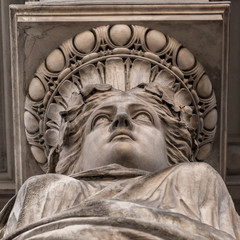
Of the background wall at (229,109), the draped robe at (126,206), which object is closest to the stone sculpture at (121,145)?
the draped robe at (126,206)

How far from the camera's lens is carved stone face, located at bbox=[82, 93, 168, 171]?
8078 mm

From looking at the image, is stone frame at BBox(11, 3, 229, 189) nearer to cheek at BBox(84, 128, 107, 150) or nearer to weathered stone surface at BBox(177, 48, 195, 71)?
weathered stone surface at BBox(177, 48, 195, 71)

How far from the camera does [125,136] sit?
322 inches

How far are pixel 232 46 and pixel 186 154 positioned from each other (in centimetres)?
255

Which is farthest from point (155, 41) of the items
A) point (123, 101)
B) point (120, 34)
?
point (123, 101)

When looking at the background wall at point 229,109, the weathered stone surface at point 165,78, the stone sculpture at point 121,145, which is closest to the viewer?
the stone sculpture at point 121,145

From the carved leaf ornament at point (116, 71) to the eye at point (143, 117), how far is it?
0.76m

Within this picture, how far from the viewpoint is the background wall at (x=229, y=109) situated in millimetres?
11109

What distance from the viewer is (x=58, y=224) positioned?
643 cm

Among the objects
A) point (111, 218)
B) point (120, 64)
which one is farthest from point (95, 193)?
point (120, 64)

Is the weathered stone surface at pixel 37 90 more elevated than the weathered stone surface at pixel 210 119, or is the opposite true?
the weathered stone surface at pixel 37 90

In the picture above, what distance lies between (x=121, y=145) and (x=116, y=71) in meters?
1.27

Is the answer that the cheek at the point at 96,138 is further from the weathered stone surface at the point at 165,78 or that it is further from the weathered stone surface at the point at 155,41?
the weathered stone surface at the point at 155,41

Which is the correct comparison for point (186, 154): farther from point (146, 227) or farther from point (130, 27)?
point (146, 227)
